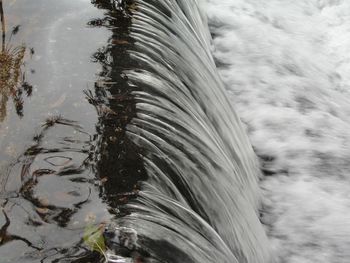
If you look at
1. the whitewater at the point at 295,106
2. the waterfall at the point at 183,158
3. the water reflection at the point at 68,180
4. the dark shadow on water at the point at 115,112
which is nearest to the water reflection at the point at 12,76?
the water reflection at the point at 68,180

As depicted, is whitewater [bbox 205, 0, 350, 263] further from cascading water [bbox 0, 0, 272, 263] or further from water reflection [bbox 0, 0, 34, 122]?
water reflection [bbox 0, 0, 34, 122]

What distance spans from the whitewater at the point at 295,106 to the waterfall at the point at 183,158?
0.99ft

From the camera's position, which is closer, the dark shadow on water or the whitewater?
the dark shadow on water

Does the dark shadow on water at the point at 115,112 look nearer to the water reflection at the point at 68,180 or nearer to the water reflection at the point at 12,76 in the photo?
the water reflection at the point at 68,180

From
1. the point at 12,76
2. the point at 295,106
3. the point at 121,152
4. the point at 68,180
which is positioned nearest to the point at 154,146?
the point at 121,152

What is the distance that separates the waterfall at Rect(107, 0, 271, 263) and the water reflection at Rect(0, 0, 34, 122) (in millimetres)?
586

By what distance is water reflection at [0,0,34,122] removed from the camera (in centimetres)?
279

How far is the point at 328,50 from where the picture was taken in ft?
21.5

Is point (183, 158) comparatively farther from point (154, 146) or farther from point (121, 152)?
point (121, 152)

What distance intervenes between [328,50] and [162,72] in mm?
3760

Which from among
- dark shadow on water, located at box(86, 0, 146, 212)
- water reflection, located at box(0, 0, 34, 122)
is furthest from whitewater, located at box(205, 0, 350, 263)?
water reflection, located at box(0, 0, 34, 122)

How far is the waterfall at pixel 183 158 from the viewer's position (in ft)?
7.39

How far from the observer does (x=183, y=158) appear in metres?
2.88

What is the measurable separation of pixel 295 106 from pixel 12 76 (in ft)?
10.4
